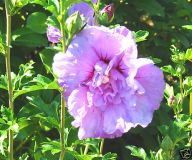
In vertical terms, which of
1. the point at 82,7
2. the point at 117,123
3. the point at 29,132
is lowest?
the point at 29,132

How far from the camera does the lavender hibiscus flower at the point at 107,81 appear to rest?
1.09 metres

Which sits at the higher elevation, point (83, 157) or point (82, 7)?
point (82, 7)

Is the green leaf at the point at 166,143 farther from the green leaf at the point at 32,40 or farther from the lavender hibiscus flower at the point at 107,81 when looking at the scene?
the green leaf at the point at 32,40

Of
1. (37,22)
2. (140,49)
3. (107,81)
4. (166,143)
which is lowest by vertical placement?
(140,49)

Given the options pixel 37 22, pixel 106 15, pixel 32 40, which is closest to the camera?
pixel 106 15

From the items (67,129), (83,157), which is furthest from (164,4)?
(83,157)

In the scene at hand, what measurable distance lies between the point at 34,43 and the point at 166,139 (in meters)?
0.99

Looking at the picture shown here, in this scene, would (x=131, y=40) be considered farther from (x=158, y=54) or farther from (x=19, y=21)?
(x=158, y=54)

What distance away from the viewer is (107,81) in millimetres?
1155

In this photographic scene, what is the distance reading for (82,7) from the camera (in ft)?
4.41

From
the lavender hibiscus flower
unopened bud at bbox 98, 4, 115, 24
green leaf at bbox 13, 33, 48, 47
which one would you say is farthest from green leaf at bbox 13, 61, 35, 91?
green leaf at bbox 13, 33, 48, 47

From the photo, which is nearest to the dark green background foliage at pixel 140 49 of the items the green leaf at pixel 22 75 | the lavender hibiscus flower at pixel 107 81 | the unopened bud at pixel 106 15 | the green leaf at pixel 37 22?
the green leaf at pixel 37 22

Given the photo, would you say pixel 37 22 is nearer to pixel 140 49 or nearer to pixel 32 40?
pixel 32 40

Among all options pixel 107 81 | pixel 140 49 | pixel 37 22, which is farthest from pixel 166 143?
pixel 140 49
